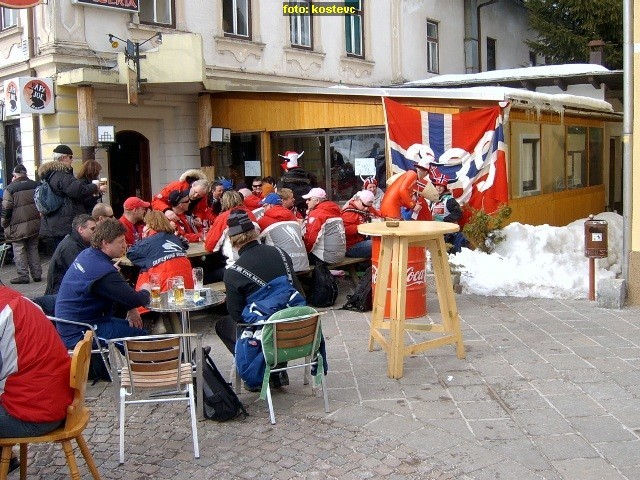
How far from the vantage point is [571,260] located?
988 centimetres

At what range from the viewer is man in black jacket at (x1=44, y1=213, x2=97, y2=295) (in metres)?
6.62

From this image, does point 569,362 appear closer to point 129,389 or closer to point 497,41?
point 129,389

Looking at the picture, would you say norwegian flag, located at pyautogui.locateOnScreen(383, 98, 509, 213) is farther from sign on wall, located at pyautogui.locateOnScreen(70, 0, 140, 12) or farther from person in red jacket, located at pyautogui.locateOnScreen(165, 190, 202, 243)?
sign on wall, located at pyautogui.locateOnScreen(70, 0, 140, 12)

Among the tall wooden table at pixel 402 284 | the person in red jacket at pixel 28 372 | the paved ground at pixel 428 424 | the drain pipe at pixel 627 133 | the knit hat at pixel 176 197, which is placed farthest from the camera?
the knit hat at pixel 176 197

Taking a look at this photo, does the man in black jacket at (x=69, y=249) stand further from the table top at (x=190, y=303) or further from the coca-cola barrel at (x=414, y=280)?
the coca-cola barrel at (x=414, y=280)

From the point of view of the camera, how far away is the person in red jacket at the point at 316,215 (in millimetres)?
8969

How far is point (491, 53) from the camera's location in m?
23.8

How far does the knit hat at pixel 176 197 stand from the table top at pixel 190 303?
280 centimetres

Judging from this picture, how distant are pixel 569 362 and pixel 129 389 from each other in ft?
12.0

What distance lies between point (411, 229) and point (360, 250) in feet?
12.2

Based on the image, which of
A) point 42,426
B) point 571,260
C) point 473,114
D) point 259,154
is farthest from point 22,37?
point 42,426

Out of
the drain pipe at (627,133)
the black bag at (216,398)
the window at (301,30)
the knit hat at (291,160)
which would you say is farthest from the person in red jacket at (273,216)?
the window at (301,30)

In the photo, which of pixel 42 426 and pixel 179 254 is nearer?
pixel 42 426

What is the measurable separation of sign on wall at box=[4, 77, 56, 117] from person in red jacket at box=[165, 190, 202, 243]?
4.56m
